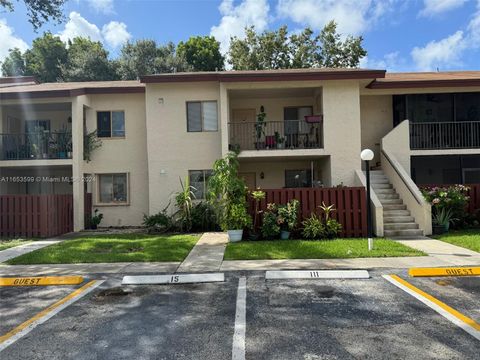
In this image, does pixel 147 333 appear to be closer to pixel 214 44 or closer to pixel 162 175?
pixel 162 175

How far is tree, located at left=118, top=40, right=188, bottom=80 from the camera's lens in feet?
109

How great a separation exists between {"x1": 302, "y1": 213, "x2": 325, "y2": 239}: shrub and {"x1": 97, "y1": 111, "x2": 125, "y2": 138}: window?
30.5 ft

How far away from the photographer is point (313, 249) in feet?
31.6

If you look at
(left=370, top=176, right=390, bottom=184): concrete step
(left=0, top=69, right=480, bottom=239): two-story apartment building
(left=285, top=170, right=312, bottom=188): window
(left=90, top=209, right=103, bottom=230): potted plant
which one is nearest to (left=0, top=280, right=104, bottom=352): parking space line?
(left=0, top=69, right=480, bottom=239): two-story apartment building

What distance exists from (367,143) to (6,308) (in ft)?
48.7

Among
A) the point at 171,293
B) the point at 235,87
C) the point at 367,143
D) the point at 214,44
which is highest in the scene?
the point at 214,44

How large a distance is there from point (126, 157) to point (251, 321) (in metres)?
12.7

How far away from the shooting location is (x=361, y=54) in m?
32.2

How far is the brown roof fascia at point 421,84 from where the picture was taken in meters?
15.5

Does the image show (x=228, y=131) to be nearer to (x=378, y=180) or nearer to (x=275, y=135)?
(x=275, y=135)

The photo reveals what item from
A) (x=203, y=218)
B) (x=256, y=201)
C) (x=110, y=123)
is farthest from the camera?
(x=110, y=123)

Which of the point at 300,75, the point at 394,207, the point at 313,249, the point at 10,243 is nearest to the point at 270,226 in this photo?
the point at 313,249

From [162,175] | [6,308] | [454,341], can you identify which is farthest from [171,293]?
[162,175]

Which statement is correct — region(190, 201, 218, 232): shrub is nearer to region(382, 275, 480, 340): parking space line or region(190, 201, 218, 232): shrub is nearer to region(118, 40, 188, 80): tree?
region(382, 275, 480, 340): parking space line
